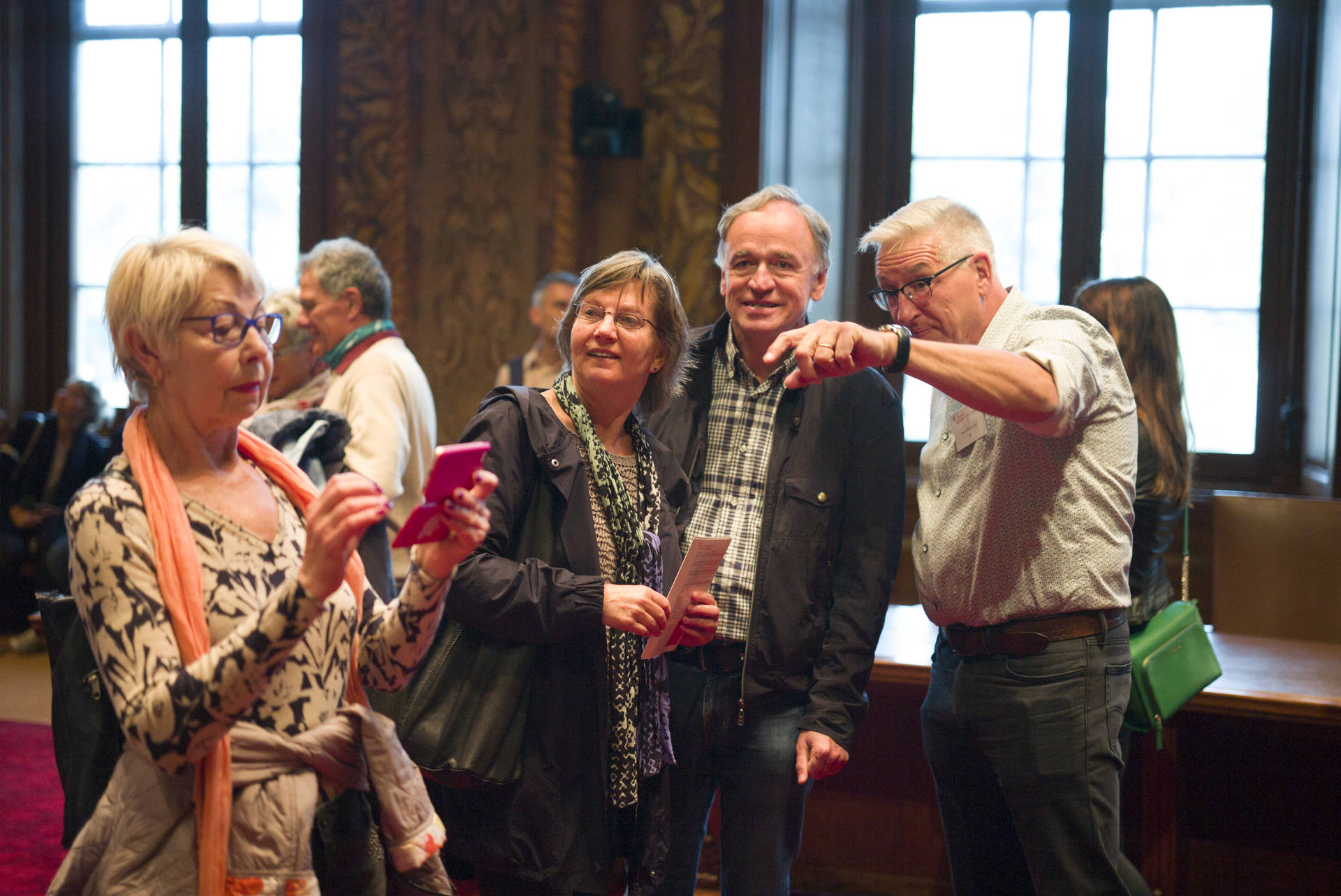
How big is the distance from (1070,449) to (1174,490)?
0.74 meters

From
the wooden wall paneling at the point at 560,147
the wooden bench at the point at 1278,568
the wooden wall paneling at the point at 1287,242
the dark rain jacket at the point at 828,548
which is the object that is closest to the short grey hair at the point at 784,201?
the dark rain jacket at the point at 828,548

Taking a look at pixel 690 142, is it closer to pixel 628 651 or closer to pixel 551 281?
pixel 551 281

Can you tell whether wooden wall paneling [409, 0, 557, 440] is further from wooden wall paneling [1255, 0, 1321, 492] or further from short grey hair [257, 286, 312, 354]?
wooden wall paneling [1255, 0, 1321, 492]

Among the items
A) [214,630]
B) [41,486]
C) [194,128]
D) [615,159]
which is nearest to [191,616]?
[214,630]

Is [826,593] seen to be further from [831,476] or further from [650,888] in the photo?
[650,888]

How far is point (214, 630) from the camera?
50.0 inches

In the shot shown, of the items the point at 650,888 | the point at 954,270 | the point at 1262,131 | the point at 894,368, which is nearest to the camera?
the point at 894,368

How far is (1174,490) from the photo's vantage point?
93.4 inches

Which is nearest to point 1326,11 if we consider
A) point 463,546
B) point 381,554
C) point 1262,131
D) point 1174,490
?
point 1262,131

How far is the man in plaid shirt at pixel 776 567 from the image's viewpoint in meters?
1.90

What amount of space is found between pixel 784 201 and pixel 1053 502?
2.41ft

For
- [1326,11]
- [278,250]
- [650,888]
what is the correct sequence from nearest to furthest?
[650,888]
[1326,11]
[278,250]

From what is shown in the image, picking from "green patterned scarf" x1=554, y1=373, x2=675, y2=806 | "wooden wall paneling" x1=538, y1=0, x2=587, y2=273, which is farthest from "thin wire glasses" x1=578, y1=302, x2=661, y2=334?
"wooden wall paneling" x1=538, y1=0, x2=587, y2=273

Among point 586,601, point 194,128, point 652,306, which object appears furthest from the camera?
point 194,128
